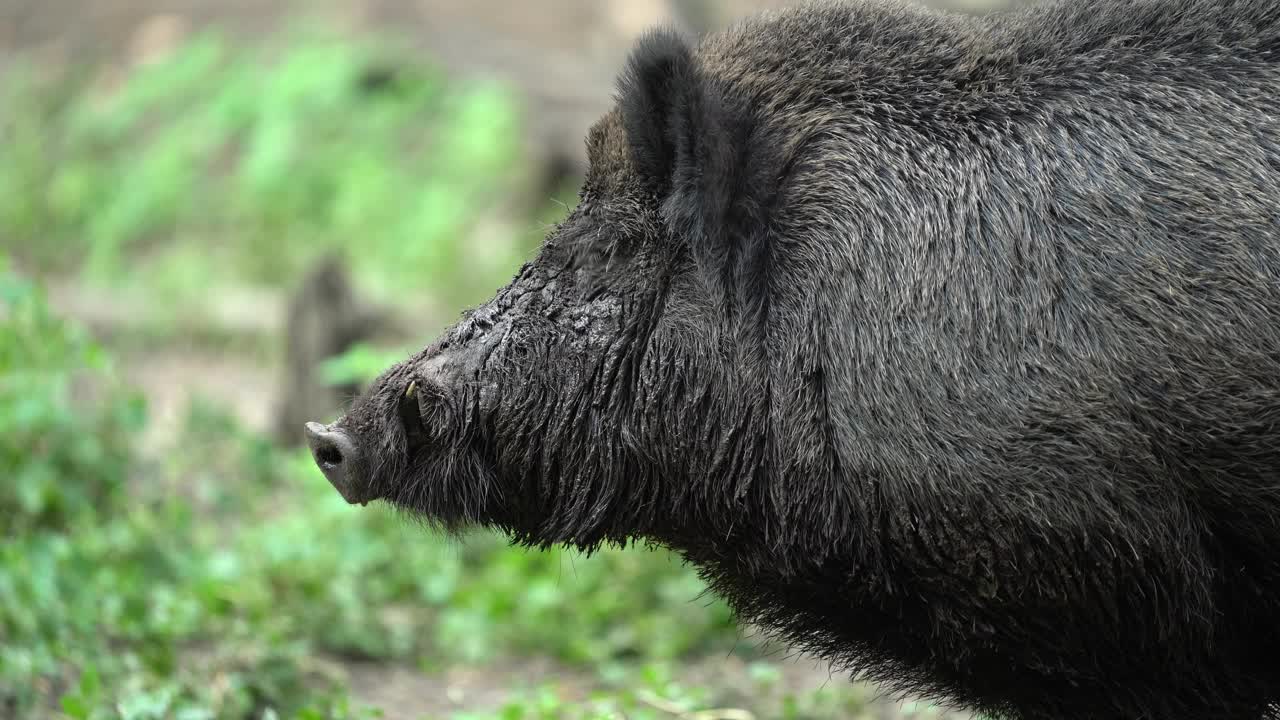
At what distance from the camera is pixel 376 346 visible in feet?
29.5

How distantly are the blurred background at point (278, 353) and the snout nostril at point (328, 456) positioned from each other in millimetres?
389

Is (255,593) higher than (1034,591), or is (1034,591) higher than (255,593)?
(255,593)

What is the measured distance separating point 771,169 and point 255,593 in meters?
3.43

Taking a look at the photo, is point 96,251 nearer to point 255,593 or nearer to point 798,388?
point 255,593

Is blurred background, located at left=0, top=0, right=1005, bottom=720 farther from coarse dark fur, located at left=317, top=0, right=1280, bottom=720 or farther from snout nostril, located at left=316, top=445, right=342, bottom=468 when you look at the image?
coarse dark fur, located at left=317, top=0, right=1280, bottom=720

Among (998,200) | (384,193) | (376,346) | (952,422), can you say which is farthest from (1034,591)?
(384,193)

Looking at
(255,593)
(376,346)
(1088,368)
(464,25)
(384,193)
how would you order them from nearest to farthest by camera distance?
(1088,368) → (255,593) → (376,346) → (384,193) → (464,25)

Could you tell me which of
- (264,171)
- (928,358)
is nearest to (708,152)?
(928,358)

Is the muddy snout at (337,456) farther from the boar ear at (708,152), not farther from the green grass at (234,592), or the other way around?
the boar ear at (708,152)

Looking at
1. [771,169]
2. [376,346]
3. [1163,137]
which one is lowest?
[1163,137]

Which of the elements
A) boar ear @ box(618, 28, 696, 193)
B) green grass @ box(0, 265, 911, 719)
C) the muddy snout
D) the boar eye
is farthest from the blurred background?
boar ear @ box(618, 28, 696, 193)

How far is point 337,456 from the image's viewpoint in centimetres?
410

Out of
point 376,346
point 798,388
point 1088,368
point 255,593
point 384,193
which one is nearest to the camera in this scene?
point 1088,368

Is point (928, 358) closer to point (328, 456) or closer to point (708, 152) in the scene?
point (708, 152)
